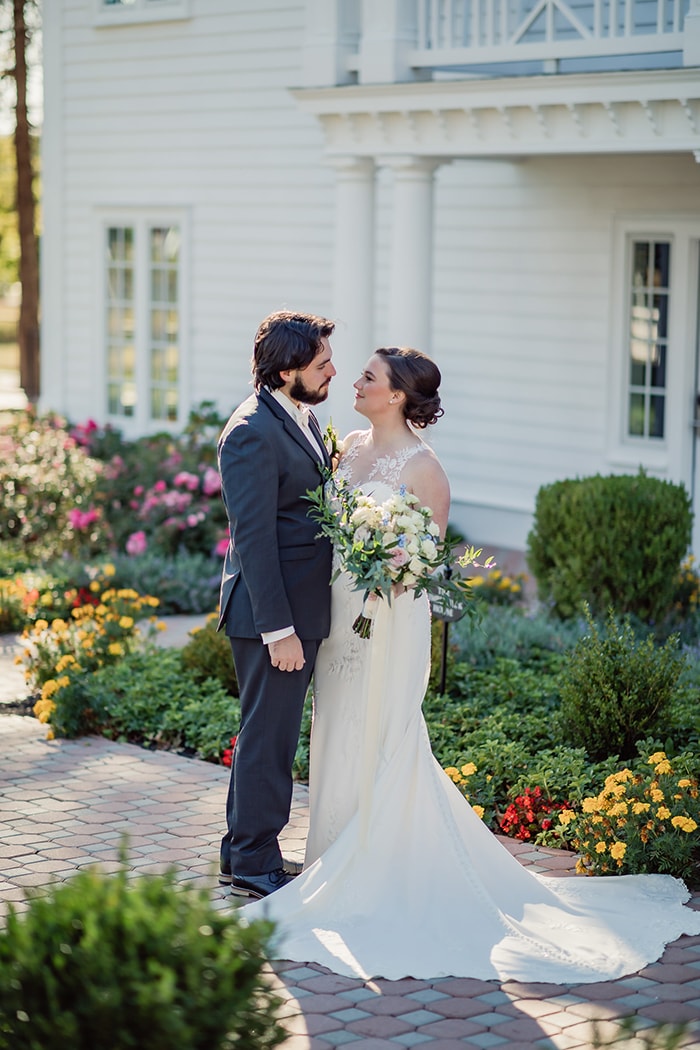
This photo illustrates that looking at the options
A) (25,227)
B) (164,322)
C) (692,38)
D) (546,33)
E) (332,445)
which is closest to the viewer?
(332,445)

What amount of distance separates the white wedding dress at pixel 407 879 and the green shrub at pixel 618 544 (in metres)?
3.85

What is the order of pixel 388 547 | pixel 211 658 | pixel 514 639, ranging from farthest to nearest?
pixel 514 639 → pixel 211 658 → pixel 388 547

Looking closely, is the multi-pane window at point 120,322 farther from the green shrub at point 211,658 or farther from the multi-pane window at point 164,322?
the green shrub at point 211,658

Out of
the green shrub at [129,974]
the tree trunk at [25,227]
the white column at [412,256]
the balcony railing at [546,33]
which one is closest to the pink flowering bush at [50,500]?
the white column at [412,256]

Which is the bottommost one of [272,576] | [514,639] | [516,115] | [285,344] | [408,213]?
[514,639]

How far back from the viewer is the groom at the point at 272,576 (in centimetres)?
498

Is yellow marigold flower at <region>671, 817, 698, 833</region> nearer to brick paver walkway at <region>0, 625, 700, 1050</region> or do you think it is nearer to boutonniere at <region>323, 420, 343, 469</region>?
brick paver walkway at <region>0, 625, 700, 1050</region>

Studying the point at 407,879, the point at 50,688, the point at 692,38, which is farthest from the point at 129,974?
the point at 692,38

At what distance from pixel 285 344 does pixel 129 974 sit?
266cm

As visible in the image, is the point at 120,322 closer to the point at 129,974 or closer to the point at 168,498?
the point at 168,498

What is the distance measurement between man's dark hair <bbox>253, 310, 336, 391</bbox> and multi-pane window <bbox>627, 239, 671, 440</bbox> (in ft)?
22.2

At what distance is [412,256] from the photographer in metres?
11.0

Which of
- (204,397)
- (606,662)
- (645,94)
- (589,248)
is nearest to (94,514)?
(204,397)

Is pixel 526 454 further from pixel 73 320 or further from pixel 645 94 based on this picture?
pixel 73 320
